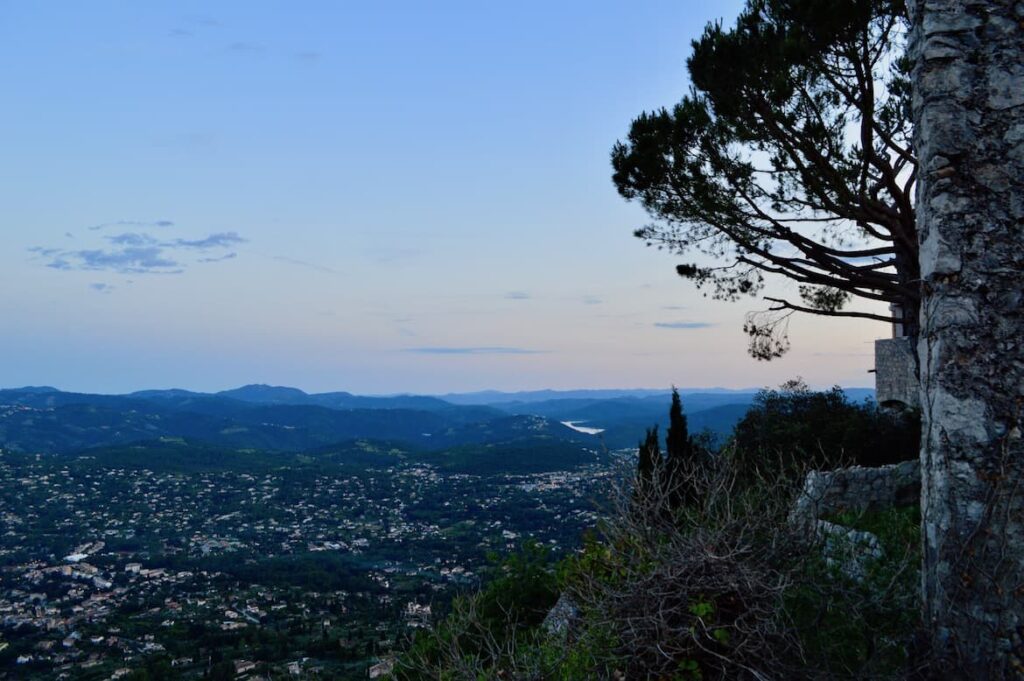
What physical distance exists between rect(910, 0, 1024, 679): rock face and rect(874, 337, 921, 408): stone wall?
15.1 meters

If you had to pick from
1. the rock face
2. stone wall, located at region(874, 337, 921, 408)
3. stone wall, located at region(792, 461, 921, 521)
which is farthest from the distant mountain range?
the rock face

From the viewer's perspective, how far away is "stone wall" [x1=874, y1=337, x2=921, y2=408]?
57.2 ft

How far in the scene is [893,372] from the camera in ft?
60.4

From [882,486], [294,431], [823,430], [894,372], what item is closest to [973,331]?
[882,486]

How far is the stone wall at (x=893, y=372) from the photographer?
57.2 feet

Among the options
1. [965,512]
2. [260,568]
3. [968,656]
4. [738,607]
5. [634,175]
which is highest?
[634,175]

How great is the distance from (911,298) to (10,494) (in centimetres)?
8447

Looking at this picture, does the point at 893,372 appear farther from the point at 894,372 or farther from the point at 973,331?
the point at 973,331

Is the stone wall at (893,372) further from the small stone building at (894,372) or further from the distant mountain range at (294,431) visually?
the distant mountain range at (294,431)

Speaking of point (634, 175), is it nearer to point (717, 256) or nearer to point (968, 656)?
point (717, 256)

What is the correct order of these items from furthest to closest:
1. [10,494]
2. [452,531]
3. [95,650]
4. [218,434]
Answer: [218,434]
[10,494]
[452,531]
[95,650]

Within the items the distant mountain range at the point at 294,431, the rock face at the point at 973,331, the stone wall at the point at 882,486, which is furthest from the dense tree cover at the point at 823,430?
the distant mountain range at the point at 294,431

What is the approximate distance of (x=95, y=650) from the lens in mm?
31922

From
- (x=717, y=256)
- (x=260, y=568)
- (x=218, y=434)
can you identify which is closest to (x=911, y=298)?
(x=717, y=256)
